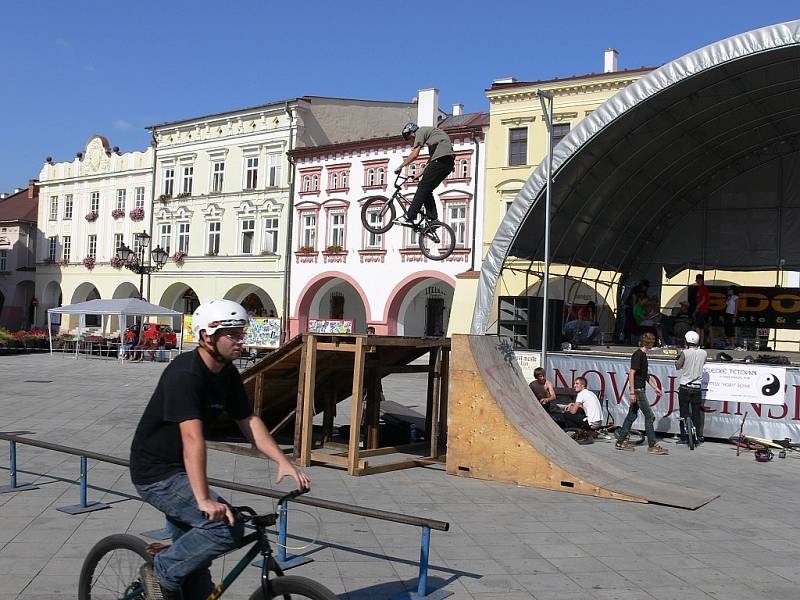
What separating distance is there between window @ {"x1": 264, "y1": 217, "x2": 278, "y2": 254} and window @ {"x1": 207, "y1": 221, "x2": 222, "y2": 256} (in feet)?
11.2

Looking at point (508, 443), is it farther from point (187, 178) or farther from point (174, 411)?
point (187, 178)

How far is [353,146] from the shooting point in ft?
125

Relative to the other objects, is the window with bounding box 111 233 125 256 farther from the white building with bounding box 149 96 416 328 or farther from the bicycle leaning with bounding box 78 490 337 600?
the bicycle leaning with bounding box 78 490 337 600

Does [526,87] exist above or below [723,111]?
above

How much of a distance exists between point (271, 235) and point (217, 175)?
531 centimetres

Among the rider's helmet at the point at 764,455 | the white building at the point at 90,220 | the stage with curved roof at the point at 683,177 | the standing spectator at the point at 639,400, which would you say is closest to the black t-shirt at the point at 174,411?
the standing spectator at the point at 639,400

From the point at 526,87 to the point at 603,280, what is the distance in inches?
439

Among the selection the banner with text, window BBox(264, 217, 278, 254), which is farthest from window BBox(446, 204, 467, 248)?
the banner with text

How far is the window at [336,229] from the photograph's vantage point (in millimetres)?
38719

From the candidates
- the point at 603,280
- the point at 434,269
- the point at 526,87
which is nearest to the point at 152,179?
the point at 434,269

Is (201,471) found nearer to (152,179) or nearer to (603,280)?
(603,280)

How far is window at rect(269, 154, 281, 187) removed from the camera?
4103 cm

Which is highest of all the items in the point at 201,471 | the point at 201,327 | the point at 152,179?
the point at 152,179

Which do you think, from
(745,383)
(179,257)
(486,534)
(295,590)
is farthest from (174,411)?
(179,257)
